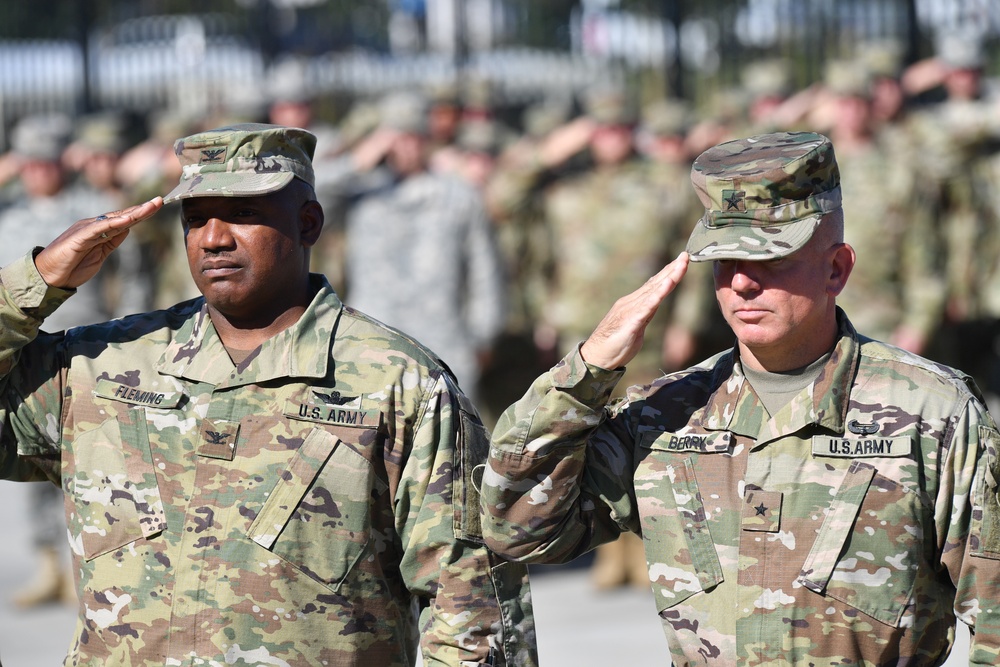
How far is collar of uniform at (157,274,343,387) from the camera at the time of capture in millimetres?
3732

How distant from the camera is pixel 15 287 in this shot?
12.2 feet

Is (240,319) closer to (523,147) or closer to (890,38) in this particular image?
(523,147)

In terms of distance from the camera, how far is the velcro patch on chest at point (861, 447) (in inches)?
128

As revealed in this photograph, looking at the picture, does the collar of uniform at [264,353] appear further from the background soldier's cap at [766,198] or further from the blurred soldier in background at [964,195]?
the blurred soldier in background at [964,195]

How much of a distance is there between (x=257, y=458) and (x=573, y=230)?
238 inches

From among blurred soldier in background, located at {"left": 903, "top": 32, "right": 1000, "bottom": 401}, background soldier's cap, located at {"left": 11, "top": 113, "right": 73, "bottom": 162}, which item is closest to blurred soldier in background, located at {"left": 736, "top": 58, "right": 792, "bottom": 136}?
blurred soldier in background, located at {"left": 903, "top": 32, "right": 1000, "bottom": 401}

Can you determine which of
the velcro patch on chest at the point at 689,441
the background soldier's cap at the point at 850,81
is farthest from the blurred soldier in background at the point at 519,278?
the velcro patch on chest at the point at 689,441

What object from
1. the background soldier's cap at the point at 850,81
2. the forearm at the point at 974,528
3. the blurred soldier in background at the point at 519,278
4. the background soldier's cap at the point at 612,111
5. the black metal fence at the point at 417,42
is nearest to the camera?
the forearm at the point at 974,528

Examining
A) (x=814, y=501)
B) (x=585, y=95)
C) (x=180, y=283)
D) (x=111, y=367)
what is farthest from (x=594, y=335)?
(x=585, y=95)

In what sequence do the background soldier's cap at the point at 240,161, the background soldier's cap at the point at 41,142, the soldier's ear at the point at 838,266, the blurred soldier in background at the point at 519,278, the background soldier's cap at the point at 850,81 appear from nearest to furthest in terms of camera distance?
the soldier's ear at the point at 838,266 < the background soldier's cap at the point at 240,161 < the background soldier's cap at the point at 41,142 < the background soldier's cap at the point at 850,81 < the blurred soldier in background at the point at 519,278

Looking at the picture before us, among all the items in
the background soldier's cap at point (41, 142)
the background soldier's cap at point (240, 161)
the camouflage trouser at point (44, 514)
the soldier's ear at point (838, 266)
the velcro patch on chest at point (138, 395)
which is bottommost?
the camouflage trouser at point (44, 514)

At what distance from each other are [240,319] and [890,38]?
11.0 m

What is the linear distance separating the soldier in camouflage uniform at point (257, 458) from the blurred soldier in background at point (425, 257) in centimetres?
460

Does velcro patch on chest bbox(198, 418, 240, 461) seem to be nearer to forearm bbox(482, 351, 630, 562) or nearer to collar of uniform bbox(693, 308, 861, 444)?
forearm bbox(482, 351, 630, 562)
